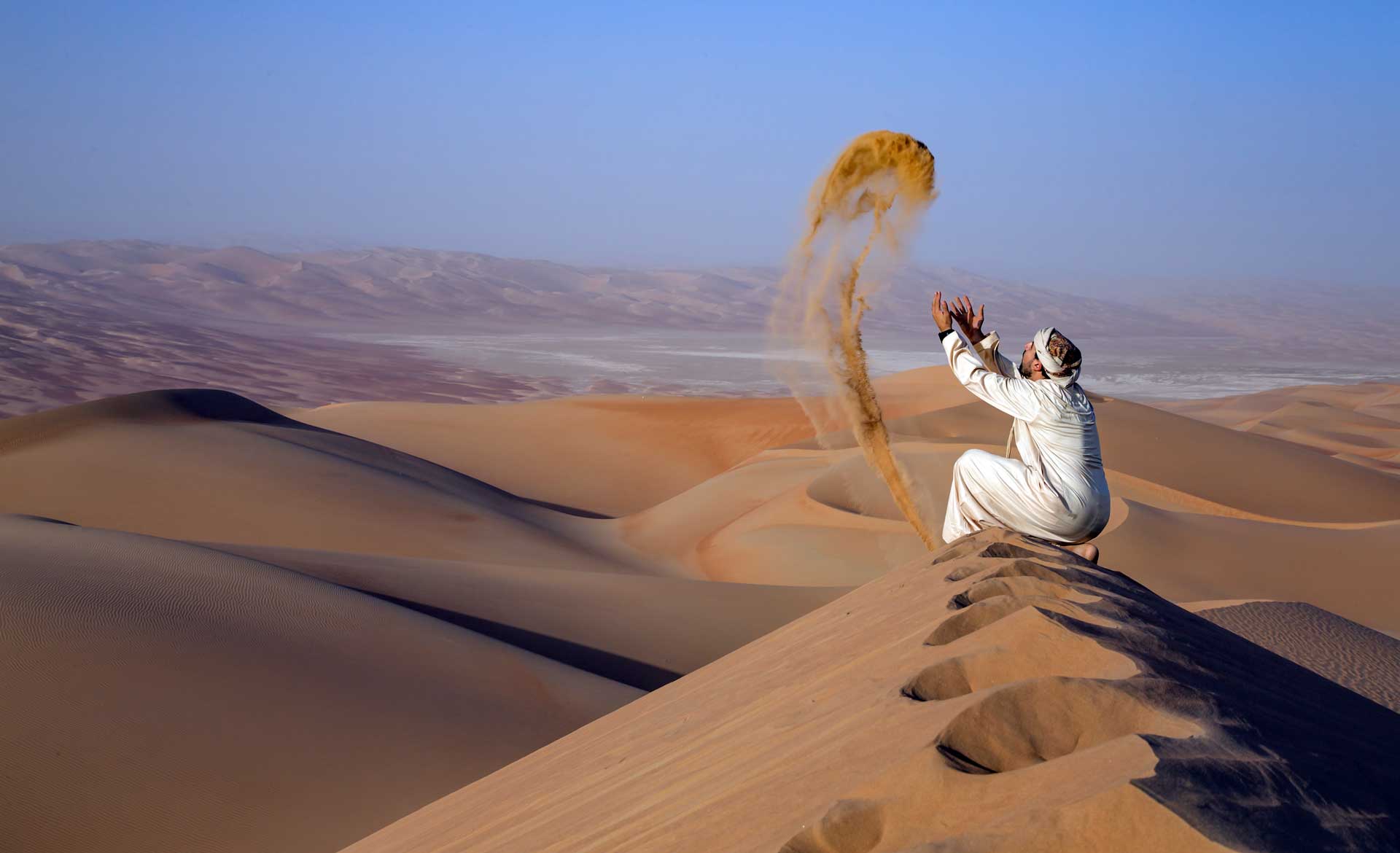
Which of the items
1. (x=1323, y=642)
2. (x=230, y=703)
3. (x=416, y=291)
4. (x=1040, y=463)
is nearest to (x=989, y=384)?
(x=1040, y=463)

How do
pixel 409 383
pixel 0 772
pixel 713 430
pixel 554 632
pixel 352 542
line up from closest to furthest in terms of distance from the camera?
pixel 0 772, pixel 554 632, pixel 352 542, pixel 713 430, pixel 409 383

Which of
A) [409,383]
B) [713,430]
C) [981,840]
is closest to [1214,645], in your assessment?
[981,840]

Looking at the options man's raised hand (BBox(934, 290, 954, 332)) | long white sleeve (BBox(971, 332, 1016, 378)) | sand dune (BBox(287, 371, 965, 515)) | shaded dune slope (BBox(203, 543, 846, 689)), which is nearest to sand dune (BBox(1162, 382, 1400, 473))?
sand dune (BBox(287, 371, 965, 515))

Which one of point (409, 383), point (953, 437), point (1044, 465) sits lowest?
point (409, 383)

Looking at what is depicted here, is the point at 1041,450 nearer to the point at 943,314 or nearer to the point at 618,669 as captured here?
the point at 943,314

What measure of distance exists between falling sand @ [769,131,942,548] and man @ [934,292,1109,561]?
1.44 metres

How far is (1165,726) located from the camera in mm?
→ 2189

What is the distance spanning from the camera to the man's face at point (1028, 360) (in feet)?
15.5

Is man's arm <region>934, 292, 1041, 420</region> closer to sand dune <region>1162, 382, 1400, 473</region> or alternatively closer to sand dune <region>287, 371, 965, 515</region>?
sand dune <region>287, 371, 965, 515</region>

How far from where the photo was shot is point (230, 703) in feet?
15.1

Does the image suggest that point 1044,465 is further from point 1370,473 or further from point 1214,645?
point 1370,473

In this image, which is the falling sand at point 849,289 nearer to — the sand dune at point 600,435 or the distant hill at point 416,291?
the sand dune at point 600,435

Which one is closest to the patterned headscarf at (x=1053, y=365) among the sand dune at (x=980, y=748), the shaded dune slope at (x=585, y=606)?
the sand dune at (x=980, y=748)

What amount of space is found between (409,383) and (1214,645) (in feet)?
125
